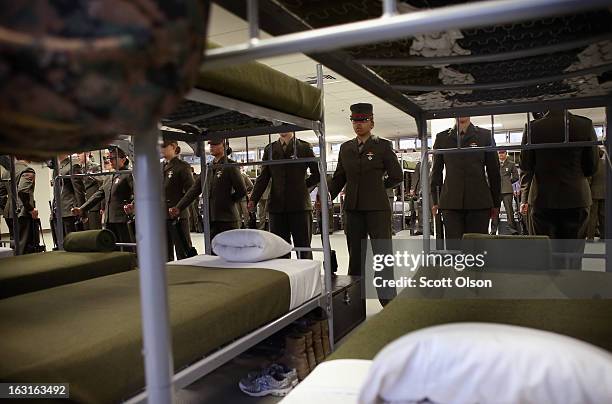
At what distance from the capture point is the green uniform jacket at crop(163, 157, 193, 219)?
14.2 ft

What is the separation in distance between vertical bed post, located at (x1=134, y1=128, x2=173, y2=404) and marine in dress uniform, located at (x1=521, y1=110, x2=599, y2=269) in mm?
2689

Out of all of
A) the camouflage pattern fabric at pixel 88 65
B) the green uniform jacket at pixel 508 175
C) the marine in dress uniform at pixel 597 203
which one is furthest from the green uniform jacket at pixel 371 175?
the green uniform jacket at pixel 508 175

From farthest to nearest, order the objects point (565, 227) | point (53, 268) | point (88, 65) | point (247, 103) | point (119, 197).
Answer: point (119, 197) → point (565, 227) → point (53, 268) → point (247, 103) → point (88, 65)

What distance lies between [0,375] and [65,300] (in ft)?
2.36

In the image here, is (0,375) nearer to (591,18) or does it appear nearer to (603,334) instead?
(603,334)

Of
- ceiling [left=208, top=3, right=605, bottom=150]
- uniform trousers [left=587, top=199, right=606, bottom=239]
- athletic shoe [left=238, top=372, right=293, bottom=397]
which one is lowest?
athletic shoe [left=238, top=372, right=293, bottom=397]

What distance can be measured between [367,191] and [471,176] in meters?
0.73

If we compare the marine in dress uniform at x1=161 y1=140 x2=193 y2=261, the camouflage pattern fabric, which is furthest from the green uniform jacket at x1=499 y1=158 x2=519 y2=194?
the camouflage pattern fabric

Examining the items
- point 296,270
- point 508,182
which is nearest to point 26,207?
point 296,270

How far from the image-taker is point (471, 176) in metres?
3.15

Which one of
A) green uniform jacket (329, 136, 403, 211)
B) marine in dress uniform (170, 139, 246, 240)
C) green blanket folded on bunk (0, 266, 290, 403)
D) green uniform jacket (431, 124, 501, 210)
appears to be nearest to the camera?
green blanket folded on bunk (0, 266, 290, 403)

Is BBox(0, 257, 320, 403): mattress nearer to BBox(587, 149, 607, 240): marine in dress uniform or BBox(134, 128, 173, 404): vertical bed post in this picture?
BBox(134, 128, 173, 404): vertical bed post

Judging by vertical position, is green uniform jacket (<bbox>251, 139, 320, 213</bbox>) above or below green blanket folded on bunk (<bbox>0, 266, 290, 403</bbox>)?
above

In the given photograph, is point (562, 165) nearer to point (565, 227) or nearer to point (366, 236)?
point (565, 227)
